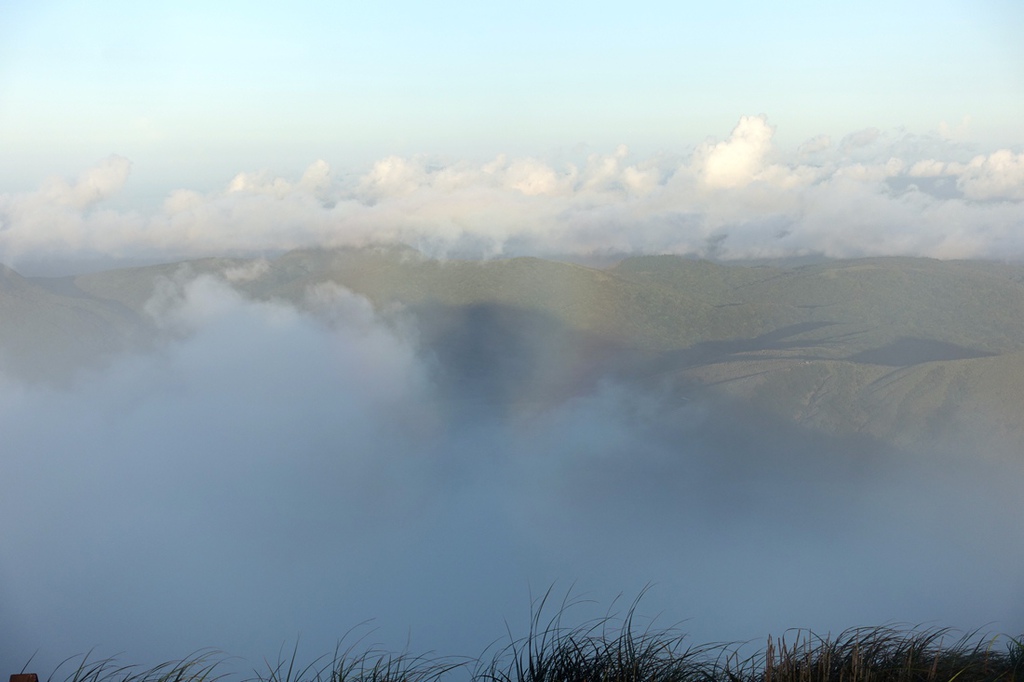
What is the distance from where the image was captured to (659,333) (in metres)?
123

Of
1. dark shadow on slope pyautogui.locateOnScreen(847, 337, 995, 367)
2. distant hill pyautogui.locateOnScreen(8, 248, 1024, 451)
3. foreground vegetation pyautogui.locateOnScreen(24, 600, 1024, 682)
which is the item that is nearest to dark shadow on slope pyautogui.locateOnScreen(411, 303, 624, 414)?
distant hill pyautogui.locateOnScreen(8, 248, 1024, 451)

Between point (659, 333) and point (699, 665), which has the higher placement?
point (659, 333)

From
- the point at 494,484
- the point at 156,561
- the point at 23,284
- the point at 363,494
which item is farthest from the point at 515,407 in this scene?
the point at 23,284

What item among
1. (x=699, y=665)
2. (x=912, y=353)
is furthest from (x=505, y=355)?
(x=699, y=665)

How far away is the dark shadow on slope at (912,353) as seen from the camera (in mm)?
103562

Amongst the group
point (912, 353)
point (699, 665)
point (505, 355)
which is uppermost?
point (505, 355)

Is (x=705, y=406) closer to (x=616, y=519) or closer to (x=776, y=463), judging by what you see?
(x=776, y=463)

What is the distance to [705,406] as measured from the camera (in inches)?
3602

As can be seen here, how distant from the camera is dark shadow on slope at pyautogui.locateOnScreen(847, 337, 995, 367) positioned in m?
104

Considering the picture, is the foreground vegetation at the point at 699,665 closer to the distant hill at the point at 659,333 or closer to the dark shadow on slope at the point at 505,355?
the distant hill at the point at 659,333

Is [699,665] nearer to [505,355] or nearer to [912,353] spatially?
[505,355]

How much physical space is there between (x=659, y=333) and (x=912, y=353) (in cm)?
3763

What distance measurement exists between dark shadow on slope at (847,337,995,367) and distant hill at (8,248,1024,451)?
0.56m

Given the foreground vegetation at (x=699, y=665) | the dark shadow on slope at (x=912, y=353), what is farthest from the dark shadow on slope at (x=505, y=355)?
the foreground vegetation at (x=699, y=665)
